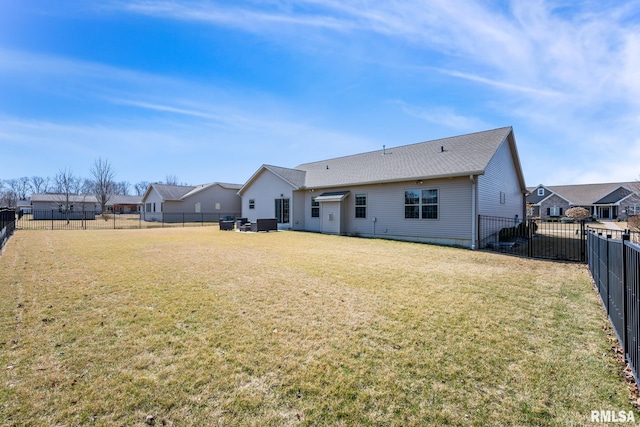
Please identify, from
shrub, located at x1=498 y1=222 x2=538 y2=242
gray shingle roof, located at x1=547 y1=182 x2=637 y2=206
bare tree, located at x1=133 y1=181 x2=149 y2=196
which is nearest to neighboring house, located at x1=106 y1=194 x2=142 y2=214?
bare tree, located at x1=133 y1=181 x2=149 y2=196

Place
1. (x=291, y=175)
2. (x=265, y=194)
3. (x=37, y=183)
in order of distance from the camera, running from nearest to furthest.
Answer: (x=291, y=175)
(x=265, y=194)
(x=37, y=183)

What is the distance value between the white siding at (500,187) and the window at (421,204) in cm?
190

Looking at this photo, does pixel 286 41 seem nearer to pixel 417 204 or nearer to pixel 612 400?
pixel 417 204

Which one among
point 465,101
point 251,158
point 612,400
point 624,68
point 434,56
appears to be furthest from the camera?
point 251,158

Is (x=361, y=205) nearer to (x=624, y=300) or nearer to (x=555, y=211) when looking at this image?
(x=624, y=300)

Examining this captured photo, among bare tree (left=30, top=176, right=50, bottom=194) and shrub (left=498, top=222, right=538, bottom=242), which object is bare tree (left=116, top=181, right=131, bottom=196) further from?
shrub (left=498, top=222, right=538, bottom=242)

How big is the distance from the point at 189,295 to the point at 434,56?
12.4 meters

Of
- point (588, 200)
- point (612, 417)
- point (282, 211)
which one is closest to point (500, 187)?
point (282, 211)

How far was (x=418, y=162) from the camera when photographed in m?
15.1

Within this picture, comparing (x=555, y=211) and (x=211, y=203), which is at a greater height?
(x=211, y=203)

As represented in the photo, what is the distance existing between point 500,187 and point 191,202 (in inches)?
1258

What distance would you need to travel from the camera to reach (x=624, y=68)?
34.0ft

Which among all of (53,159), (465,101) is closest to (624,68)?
(465,101)

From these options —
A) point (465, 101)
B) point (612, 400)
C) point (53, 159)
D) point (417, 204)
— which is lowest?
point (612, 400)
